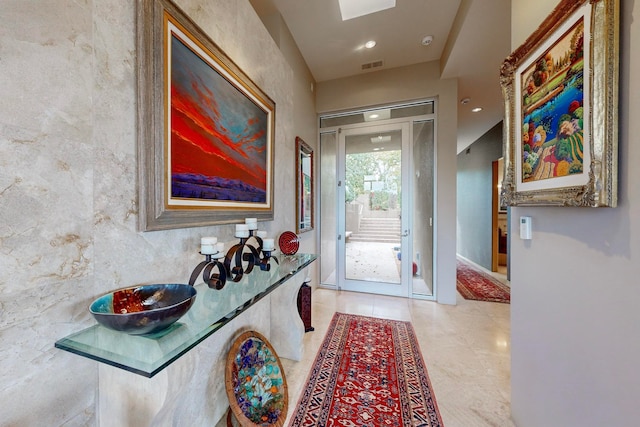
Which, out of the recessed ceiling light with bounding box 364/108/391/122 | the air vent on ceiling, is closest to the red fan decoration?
the recessed ceiling light with bounding box 364/108/391/122

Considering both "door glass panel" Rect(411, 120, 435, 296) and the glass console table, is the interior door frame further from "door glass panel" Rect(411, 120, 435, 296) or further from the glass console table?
the glass console table

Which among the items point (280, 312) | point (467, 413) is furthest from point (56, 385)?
point (467, 413)

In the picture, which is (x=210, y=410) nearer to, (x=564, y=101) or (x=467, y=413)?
(x=467, y=413)

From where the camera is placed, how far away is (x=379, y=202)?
144 inches

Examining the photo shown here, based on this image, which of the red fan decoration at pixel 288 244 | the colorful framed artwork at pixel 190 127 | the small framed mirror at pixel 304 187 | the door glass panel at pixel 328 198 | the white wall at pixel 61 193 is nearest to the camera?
the white wall at pixel 61 193

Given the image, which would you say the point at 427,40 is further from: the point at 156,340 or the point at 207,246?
the point at 156,340

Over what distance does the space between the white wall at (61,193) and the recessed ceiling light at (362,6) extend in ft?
7.27

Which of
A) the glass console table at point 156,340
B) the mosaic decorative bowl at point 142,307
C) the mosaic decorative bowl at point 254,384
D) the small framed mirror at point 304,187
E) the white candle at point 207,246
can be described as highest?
the small framed mirror at point 304,187

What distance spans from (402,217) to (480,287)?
192 cm

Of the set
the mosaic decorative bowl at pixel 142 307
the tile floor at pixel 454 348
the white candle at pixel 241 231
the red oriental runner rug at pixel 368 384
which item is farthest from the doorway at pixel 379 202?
the mosaic decorative bowl at pixel 142 307

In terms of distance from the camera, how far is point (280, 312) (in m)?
1.99

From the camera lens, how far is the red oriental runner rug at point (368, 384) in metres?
1.47

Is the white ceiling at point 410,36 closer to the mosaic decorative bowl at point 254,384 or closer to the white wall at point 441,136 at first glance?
the white wall at point 441,136

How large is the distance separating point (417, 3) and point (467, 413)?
3.46m
